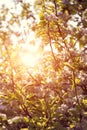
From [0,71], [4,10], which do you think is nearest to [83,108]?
[0,71]

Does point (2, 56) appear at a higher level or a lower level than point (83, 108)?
higher

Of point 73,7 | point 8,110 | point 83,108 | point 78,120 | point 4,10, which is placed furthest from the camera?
point 4,10

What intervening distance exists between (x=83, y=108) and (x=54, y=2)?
2.30 metres

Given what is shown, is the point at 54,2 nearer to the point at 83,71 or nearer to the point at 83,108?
the point at 83,71

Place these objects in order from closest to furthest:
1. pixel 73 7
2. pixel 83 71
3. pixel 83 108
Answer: pixel 83 108 → pixel 83 71 → pixel 73 7

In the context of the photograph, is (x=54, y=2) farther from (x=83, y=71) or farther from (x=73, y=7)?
(x=73, y=7)

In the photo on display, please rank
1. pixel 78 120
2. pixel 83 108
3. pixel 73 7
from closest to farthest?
pixel 78 120 < pixel 83 108 < pixel 73 7

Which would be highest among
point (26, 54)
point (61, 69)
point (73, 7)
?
point (73, 7)

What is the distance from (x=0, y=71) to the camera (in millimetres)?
5832

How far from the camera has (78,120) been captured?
5598mm

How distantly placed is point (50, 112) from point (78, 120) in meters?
0.58

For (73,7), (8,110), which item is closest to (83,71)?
(8,110)

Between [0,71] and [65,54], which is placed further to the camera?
[65,54]

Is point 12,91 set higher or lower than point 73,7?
lower
